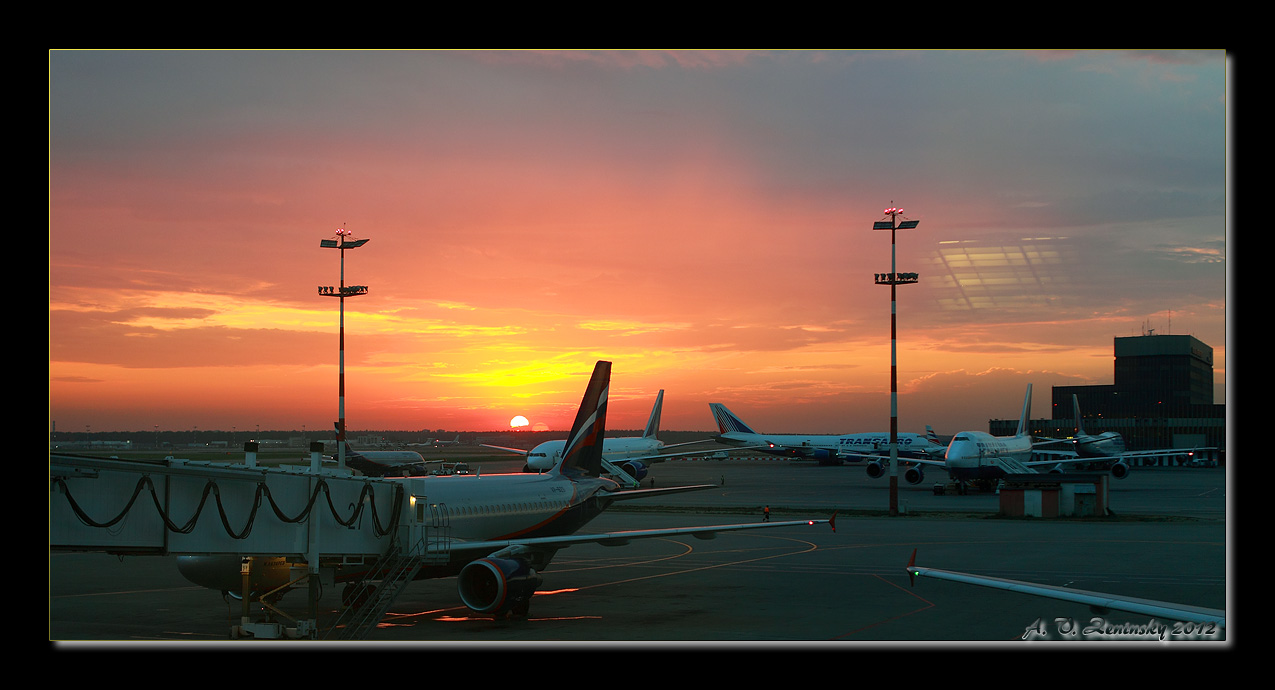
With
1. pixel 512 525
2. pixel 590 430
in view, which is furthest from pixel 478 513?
pixel 590 430

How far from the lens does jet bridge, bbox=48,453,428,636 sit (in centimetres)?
1650

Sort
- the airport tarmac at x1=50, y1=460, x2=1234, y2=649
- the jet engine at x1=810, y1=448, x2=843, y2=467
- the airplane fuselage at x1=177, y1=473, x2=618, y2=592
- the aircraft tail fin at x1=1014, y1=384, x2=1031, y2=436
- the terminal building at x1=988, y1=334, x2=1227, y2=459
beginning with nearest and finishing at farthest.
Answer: the airport tarmac at x1=50, y1=460, x2=1234, y2=649, the airplane fuselage at x1=177, y1=473, x2=618, y2=592, the aircraft tail fin at x1=1014, y1=384, x2=1031, y2=436, the jet engine at x1=810, y1=448, x2=843, y2=467, the terminal building at x1=988, y1=334, x2=1227, y2=459

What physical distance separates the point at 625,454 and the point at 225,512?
78.0 meters

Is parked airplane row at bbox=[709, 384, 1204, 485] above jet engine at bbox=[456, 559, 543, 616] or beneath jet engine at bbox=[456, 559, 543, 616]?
beneath

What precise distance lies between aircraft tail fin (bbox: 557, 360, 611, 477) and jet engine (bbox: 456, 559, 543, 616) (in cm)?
971

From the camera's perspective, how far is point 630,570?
35625 mm

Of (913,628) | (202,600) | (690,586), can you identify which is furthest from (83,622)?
(913,628)

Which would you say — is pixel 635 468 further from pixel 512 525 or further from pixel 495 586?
pixel 495 586

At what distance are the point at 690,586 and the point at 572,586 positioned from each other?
380 cm

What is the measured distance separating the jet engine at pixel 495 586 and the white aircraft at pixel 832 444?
216 ft

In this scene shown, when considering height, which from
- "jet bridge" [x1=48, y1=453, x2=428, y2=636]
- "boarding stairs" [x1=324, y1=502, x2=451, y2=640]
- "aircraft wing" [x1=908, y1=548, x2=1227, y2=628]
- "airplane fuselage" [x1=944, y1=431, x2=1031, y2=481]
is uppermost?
"jet bridge" [x1=48, y1=453, x2=428, y2=636]

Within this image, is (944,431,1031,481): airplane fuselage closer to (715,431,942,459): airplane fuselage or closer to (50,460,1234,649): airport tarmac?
(50,460,1234,649): airport tarmac

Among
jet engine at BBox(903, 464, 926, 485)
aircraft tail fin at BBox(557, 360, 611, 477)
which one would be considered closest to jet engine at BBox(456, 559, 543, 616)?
aircraft tail fin at BBox(557, 360, 611, 477)

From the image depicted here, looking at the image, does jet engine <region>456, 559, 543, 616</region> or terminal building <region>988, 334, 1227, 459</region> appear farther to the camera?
terminal building <region>988, 334, 1227, 459</region>
